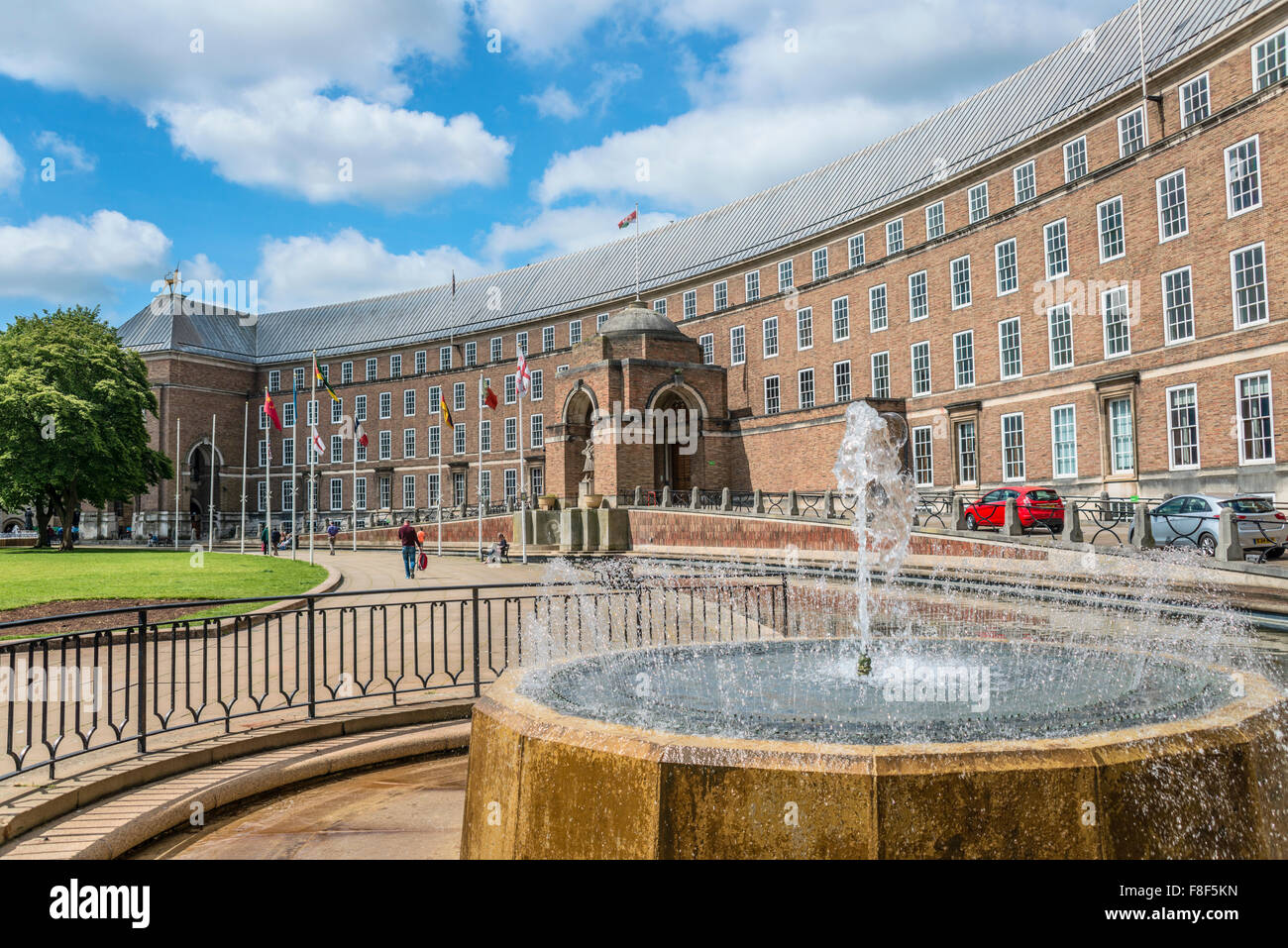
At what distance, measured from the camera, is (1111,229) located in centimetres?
2989

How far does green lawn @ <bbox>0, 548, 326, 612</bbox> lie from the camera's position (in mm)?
17484

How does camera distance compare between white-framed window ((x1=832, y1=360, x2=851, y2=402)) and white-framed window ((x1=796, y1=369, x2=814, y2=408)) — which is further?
white-framed window ((x1=796, y1=369, x2=814, y2=408))

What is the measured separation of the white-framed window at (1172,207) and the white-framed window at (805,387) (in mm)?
19977

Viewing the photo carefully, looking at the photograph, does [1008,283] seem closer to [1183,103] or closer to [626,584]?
[1183,103]

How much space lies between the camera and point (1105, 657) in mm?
6703

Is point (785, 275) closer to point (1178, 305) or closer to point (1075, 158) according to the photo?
point (1075, 158)

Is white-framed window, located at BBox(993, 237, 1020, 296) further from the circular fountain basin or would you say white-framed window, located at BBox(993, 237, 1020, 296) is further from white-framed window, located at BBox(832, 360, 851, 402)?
the circular fountain basin

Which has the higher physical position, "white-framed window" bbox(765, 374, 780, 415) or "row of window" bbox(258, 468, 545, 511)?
"white-framed window" bbox(765, 374, 780, 415)

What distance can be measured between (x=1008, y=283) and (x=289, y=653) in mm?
31690

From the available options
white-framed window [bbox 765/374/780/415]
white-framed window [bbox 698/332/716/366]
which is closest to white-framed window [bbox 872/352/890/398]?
white-framed window [bbox 765/374/780/415]

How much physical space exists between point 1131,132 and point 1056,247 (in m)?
4.59

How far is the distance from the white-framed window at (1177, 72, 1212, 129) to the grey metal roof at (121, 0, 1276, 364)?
4.71 ft

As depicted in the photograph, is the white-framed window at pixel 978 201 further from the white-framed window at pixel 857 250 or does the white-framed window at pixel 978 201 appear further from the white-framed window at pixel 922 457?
the white-framed window at pixel 922 457

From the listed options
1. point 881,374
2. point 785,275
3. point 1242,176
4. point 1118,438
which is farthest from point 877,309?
point 1242,176
